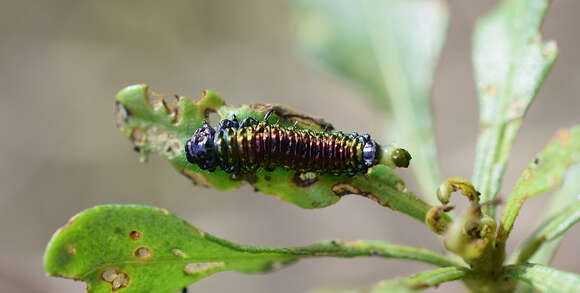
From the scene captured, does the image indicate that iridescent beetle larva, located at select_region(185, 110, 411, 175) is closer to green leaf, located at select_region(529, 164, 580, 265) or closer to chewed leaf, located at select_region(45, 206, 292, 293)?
chewed leaf, located at select_region(45, 206, 292, 293)

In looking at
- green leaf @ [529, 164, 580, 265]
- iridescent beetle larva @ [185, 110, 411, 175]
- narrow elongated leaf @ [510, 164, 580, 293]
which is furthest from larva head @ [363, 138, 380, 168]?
green leaf @ [529, 164, 580, 265]

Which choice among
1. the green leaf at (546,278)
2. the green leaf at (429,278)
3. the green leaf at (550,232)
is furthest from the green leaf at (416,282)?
the green leaf at (550,232)

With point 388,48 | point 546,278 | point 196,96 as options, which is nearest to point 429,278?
point 546,278

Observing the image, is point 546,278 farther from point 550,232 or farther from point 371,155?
point 371,155

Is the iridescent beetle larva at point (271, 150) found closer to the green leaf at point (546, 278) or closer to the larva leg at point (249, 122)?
the larva leg at point (249, 122)

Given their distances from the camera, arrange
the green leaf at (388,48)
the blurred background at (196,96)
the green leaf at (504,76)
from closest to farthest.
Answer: the green leaf at (504,76) < the green leaf at (388,48) < the blurred background at (196,96)

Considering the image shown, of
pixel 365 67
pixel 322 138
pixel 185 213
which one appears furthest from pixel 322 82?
pixel 322 138
